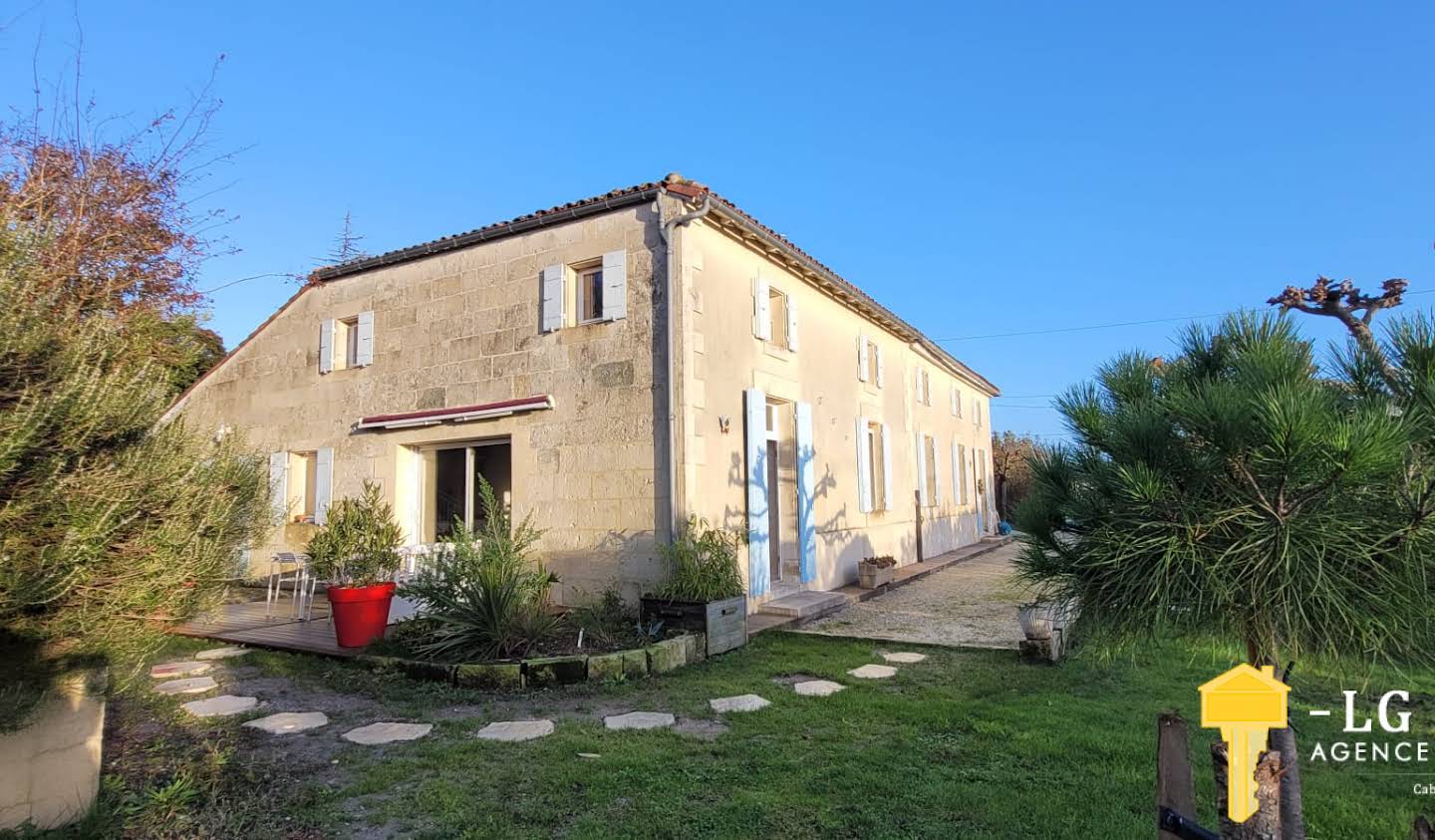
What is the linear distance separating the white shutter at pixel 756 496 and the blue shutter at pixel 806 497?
73 cm

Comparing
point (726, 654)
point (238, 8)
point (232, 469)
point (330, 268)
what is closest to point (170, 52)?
point (238, 8)

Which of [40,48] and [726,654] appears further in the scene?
[726,654]

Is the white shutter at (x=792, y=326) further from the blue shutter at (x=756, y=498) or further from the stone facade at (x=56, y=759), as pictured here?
the stone facade at (x=56, y=759)

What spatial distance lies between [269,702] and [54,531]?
11.1ft

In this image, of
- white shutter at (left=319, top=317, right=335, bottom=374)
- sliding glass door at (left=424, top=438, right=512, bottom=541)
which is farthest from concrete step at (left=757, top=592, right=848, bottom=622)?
white shutter at (left=319, top=317, right=335, bottom=374)

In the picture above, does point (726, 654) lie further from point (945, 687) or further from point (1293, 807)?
point (1293, 807)

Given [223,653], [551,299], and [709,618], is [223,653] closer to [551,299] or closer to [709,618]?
[709,618]

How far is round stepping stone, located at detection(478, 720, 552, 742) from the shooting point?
4.33 m

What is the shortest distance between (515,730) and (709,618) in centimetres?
232

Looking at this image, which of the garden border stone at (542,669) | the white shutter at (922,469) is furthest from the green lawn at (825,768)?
the white shutter at (922,469)

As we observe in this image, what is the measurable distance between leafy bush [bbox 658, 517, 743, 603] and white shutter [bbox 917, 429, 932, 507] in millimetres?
7797

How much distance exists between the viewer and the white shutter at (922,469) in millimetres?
14211

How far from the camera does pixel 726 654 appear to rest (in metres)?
6.55

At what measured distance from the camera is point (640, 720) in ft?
15.2
